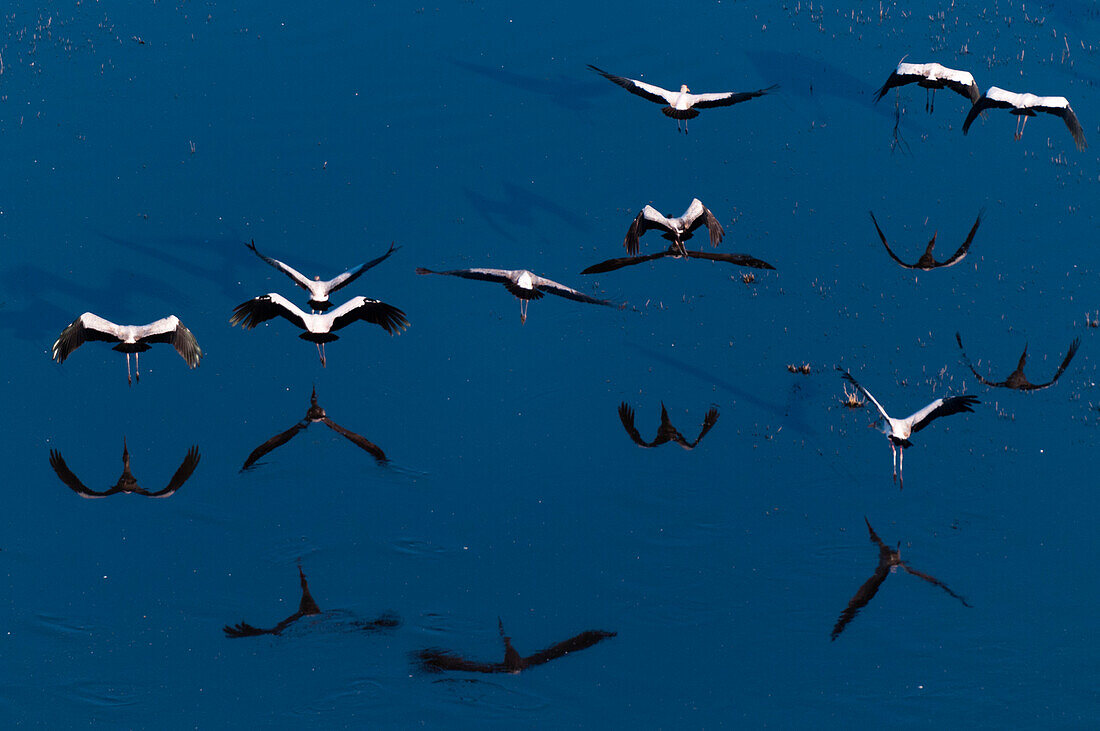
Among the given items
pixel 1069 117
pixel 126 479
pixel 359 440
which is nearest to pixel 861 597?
pixel 359 440

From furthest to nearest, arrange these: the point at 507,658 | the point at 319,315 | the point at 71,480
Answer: the point at 71,480 < the point at 319,315 < the point at 507,658

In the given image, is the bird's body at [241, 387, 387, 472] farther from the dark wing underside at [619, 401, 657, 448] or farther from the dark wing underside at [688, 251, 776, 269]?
the dark wing underside at [688, 251, 776, 269]

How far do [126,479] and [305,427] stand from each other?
2.68 meters

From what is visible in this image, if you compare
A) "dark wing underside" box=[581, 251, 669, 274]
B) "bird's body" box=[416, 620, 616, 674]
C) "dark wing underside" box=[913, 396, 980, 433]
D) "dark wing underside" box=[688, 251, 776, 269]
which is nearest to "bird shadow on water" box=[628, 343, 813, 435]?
"dark wing underside" box=[581, 251, 669, 274]

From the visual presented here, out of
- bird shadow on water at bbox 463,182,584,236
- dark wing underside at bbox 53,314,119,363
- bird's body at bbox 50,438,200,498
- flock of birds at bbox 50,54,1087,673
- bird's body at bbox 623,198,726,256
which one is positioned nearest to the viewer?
flock of birds at bbox 50,54,1087,673

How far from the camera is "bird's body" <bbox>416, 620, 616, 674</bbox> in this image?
20062 millimetres

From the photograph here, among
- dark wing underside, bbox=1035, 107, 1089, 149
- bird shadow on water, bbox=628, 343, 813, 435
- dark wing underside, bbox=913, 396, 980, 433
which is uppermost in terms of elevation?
dark wing underside, bbox=1035, 107, 1089, 149

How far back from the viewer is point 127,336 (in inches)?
830

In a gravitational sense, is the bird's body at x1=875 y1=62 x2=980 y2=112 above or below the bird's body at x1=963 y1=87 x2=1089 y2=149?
above

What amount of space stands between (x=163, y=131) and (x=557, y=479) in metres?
12.0

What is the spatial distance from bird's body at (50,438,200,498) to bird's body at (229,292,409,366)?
9.14 feet

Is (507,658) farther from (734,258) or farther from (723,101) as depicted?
(723,101)

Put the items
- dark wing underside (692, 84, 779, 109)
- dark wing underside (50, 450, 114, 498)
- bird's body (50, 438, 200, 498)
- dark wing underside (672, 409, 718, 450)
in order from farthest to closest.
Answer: dark wing underside (692, 84, 779, 109) → dark wing underside (672, 409, 718, 450) → dark wing underside (50, 450, 114, 498) → bird's body (50, 438, 200, 498)

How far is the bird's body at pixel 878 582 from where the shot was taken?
20.8 meters
